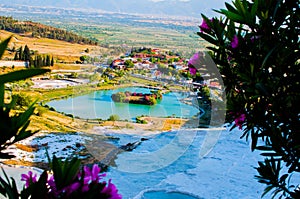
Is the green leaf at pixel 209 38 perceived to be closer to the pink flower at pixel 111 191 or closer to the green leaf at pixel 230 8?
the green leaf at pixel 230 8

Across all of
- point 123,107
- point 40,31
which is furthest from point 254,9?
point 40,31

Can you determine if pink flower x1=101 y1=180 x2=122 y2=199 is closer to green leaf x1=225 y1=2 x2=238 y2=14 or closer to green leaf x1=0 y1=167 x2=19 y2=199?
green leaf x1=0 y1=167 x2=19 y2=199

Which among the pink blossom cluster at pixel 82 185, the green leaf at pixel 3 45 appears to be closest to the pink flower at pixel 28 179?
the pink blossom cluster at pixel 82 185

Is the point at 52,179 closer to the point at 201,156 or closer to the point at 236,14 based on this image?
the point at 236,14

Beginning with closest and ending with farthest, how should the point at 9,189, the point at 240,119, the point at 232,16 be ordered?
the point at 9,189 → the point at 232,16 → the point at 240,119

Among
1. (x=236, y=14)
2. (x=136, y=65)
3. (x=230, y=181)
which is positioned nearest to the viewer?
(x=236, y=14)

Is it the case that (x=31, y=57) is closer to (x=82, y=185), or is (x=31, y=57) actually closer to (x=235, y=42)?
(x=235, y=42)

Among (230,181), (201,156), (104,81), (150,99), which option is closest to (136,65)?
(104,81)
